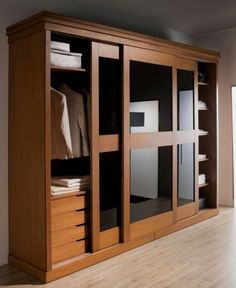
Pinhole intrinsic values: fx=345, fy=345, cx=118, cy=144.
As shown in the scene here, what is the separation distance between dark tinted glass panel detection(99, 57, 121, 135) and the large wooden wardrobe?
10 mm

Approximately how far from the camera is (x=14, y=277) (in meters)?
2.97

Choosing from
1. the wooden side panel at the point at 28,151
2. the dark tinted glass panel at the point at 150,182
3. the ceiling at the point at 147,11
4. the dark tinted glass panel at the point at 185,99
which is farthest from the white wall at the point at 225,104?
the wooden side panel at the point at 28,151

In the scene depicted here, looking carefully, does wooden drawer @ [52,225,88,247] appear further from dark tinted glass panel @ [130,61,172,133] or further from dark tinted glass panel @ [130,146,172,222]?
dark tinted glass panel @ [130,61,172,133]

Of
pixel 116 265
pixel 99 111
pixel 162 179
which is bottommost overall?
pixel 116 265

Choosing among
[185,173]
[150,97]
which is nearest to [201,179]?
[185,173]

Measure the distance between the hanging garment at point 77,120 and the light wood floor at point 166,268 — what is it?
1.09m

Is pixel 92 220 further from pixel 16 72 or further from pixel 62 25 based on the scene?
pixel 62 25

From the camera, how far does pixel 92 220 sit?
326 centimetres

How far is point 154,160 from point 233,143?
189 centimetres

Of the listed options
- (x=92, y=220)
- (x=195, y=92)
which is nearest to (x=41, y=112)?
(x=92, y=220)

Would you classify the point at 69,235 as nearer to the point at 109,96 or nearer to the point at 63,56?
the point at 109,96

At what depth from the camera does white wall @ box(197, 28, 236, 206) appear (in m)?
5.20

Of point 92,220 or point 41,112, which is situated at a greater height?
point 41,112

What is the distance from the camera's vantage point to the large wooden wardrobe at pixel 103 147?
2943 millimetres
